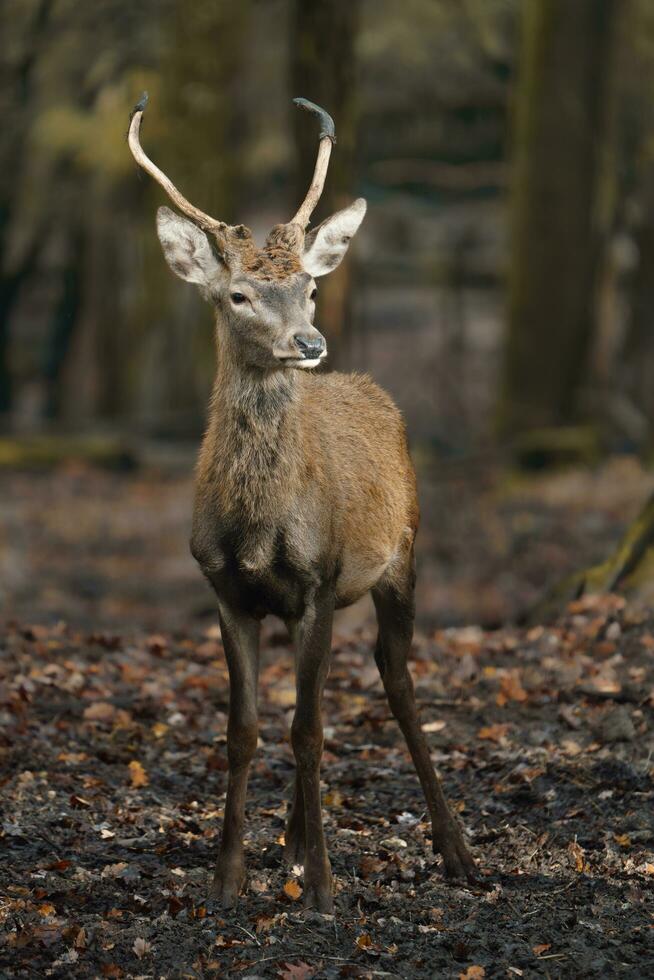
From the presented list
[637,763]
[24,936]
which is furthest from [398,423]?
[24,936]

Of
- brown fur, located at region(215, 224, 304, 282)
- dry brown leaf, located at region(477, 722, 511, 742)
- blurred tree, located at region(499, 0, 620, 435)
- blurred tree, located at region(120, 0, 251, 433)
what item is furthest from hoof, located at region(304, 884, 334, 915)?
blurred tree, located at region(120, 0, 251, 433)

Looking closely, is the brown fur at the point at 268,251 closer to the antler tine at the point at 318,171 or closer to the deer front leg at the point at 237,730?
the antler tine at the point at 318,171

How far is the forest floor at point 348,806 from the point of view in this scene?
582 cm

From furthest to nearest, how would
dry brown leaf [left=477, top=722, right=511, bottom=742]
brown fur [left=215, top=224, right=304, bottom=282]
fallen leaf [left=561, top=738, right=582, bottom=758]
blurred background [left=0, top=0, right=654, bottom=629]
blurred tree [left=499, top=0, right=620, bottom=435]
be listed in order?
blurred tree [left=499, top=0, right=620, bottom=435] → blurred background [left=0, top=0, right=654, bottom=629] → dry brown leaf [left=477, top=722, right=511, bottom=742] → fallen leaf [left=561, top=738, right=582, bottom=758] → brown fur [left=215, top=224, right=304, bottom=282]

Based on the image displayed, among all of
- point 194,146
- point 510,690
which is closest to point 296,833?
point 510,690

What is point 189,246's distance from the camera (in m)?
6.66

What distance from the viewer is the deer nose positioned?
618cm

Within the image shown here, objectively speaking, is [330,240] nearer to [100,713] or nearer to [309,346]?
[309,346]

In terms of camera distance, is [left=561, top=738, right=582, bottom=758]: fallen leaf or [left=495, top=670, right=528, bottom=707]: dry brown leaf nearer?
[left=561, top=738, right=582, bottom=758]: fallen leaf

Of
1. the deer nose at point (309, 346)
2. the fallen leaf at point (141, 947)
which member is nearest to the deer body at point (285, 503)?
the deer nose at point (309, 346)

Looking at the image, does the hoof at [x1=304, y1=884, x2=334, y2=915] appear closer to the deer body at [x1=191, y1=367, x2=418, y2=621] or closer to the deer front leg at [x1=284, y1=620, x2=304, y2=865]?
the deer front leg at [x1=284, y1=620, x2=304, y2=865]

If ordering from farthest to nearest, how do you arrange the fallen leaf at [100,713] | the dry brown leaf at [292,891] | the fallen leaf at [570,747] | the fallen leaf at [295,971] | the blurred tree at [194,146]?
the blurred tree at [194,146] < the fallen leaf at [100,713] < the fallen leaf at [570,747] < the dry brown leaf at [292,891] < the fallen leaf at [295,971]

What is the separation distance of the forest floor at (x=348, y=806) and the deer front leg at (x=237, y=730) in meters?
0.12

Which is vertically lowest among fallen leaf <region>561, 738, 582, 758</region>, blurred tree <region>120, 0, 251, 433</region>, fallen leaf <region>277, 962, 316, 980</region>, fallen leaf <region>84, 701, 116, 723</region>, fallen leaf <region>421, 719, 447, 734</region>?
fallen leaf <region>277, 962, 316, 980</region>
